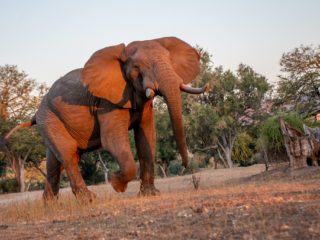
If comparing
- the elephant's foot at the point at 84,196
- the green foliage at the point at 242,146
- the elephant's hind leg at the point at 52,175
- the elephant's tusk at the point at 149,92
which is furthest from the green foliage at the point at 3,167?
the elephant's tusk at the point at 149,92

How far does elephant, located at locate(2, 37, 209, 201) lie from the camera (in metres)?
6.30

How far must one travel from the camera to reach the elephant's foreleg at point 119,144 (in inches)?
258

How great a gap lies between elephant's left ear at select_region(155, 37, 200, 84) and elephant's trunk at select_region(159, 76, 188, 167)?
57.9 inches

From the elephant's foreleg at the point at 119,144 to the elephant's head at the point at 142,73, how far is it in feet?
1.06

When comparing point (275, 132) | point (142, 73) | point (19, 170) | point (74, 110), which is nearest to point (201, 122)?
point (19, 170)

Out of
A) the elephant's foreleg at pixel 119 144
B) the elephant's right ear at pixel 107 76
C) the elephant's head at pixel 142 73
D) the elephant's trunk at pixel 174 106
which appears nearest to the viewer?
the elephant's trunk at pixel 174 106

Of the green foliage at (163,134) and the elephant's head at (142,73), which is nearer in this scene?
the elephant's head at (142,73)

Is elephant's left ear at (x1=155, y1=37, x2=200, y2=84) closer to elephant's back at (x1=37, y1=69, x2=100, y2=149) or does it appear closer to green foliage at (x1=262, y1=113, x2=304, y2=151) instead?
elephant's back at (x1=37, y1=69, x2=100, y2=149)

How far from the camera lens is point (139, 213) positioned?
4.79m

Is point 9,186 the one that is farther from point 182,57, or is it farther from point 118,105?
point 182,57

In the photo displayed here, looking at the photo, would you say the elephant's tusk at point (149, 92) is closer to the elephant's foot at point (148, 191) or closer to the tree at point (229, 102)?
the elephant's foot at point (148, 191)

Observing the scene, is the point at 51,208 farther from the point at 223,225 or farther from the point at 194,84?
the point at 194,84

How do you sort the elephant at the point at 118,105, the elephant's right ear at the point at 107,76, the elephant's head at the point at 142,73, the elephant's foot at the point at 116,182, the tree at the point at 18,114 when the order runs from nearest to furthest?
1. the elephant's head at the point at 142,73
2. the elephant at the point at 118,105
3. the elephant's foot at the point at 116,182
4. the elephant's right ear at the point at 107,76
5. the tree at the point at 18,114

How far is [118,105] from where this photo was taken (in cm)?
691
